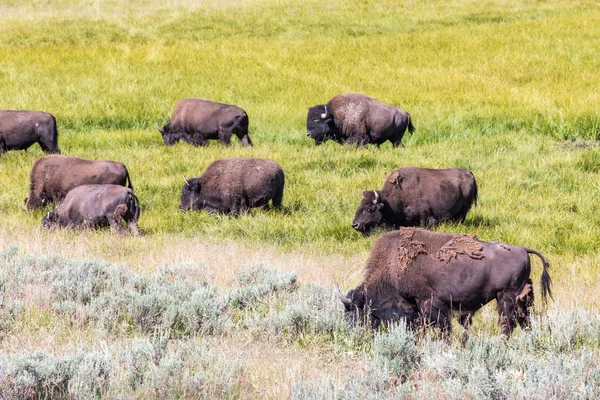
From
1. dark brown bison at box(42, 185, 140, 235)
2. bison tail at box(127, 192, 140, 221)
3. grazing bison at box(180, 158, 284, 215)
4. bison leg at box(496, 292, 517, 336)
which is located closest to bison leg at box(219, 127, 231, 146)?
grazing bison at box(180, 158, 284, 215)

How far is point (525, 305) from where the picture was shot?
660 cm

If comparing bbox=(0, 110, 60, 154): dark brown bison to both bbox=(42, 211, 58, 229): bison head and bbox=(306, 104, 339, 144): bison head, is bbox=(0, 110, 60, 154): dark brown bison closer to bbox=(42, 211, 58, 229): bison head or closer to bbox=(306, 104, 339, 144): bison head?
bbox=(42, 211, 58, 229): bison head

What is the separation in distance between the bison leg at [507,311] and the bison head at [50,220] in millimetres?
6453

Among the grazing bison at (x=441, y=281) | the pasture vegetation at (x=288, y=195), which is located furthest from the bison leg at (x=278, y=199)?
the grazing bison at (x=441, y=281)

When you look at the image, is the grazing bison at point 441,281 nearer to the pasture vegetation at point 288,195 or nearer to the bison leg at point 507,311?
the bison leg at point 507,311

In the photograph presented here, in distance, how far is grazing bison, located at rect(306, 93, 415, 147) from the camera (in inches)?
654

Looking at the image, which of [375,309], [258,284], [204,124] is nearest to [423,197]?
[258,284]

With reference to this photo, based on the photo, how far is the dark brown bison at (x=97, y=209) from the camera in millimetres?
10688

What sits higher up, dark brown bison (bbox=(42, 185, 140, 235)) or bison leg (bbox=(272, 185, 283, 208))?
dark brown bison (bbox=(42, 185, 140, 235))

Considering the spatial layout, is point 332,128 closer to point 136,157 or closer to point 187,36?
point 136,157

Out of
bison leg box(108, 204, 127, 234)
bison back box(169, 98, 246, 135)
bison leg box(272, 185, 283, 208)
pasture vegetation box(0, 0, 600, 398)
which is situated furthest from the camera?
bison back box(169, 98, 246, 135)

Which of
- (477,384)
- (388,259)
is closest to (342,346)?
(388,259)

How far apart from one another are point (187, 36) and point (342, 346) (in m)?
25.0

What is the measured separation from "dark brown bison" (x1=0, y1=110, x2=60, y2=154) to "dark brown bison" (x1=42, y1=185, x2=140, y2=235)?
15.4ft
